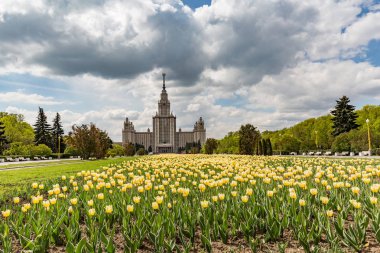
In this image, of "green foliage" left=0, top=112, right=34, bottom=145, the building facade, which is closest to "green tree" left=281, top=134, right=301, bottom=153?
"green foliage" left=0, top=112, right=34, bottom=145

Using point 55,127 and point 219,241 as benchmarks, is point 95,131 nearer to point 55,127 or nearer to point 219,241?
point 219,241

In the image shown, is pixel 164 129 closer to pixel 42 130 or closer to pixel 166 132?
pixel 166 132

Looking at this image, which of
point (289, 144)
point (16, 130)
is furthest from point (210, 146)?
point (16, 130)

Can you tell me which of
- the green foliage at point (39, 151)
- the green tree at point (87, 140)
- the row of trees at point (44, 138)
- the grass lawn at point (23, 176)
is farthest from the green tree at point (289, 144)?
the grass lawn at point (23, 176)

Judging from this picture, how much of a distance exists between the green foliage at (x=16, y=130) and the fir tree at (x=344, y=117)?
63.7 m

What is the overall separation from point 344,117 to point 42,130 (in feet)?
225

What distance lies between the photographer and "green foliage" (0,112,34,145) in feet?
216

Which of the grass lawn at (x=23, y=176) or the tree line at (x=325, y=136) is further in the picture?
the tree line at (x=325, y=136)

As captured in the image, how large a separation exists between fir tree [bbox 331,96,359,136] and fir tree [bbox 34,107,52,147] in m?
66.0

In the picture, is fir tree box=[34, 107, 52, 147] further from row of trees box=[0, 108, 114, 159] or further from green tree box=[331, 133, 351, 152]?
green tree box=[331, 133, 351, 152]

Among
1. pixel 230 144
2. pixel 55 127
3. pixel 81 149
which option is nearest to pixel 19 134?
pixel 55 127

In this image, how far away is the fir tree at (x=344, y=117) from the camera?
192ft

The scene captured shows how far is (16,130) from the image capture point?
6719 centimetres

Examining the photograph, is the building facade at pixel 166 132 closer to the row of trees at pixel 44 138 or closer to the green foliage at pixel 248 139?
the row of trees at pixel 44 138
